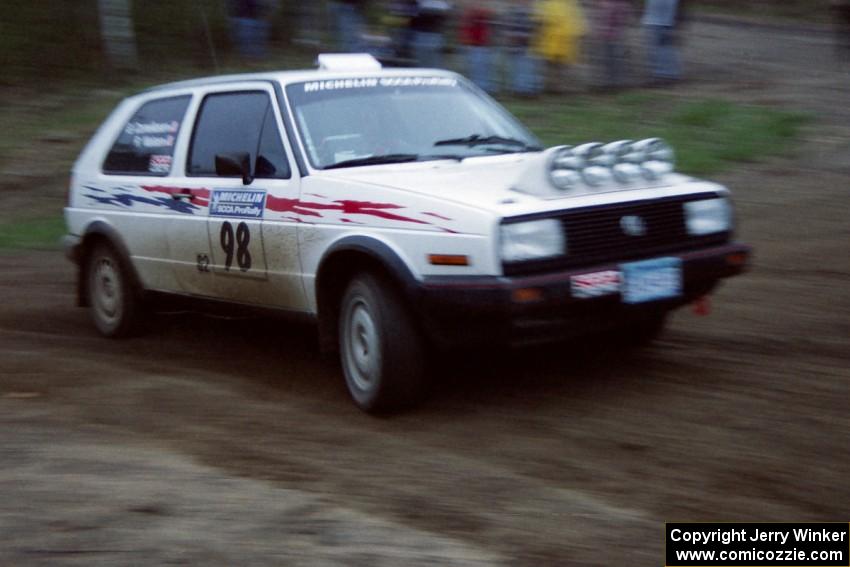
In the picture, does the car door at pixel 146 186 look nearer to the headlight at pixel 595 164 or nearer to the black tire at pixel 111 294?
the black tire at pixel 111 294

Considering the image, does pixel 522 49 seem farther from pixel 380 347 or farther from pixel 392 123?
pixel 380 347

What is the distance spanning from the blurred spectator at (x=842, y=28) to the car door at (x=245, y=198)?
12.0 m

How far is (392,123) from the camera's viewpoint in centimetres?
666

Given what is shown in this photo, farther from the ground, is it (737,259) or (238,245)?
(737,259)

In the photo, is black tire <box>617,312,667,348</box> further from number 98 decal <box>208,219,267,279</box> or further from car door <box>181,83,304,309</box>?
number 98 decal <box>208,219,267,279</box>

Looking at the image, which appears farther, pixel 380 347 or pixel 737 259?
pixel 737 259

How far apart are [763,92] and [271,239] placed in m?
10.6

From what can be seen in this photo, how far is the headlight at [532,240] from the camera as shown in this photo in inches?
210

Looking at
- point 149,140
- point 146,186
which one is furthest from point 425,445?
point 149,140

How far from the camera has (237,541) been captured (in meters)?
4.31

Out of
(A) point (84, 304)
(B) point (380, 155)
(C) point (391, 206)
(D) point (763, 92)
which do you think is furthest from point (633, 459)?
(D) point (763, 92)

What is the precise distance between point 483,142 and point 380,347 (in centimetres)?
167

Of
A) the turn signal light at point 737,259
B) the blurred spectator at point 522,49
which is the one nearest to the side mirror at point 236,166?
the turn signal light at point 737,259

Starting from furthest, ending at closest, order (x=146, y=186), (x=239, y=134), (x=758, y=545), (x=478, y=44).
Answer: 1. (x=478, y=44)
2. (x=146, y=186)
3. (x=239, y=134)
4. (x=758, y=545)
